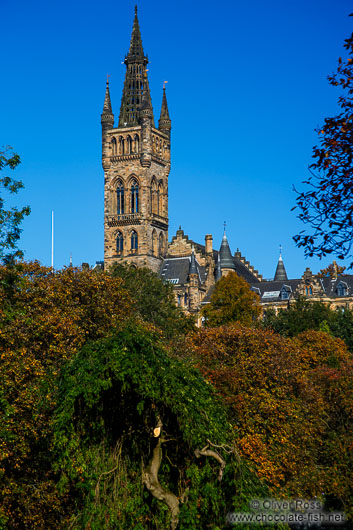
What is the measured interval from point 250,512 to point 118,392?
550cm

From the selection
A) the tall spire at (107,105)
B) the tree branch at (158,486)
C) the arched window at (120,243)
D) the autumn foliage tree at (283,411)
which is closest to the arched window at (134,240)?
the arched window at (120,243)

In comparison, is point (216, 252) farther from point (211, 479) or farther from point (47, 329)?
point (211, 479)

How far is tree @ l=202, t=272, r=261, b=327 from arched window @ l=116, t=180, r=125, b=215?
3042 cm

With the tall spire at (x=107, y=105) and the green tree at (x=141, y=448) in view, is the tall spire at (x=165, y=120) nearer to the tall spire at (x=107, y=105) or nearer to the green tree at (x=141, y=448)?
the tall spire at (x=107, y=105)

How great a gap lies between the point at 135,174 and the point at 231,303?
1467 inches

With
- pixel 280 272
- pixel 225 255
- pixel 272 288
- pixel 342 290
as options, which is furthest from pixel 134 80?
pixel 342 290

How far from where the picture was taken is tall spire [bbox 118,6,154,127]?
477ft

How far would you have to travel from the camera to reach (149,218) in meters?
139

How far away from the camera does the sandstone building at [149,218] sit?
13812cm

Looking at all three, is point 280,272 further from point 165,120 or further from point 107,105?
point 107,105

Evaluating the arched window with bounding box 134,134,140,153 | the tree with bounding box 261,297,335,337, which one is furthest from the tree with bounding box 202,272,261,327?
the arched window with bounding box 134,134,140,153

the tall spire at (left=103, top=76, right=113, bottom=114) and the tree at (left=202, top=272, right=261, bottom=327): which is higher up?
the tall spire at (left=103, top=76, right=113, bottom=114)

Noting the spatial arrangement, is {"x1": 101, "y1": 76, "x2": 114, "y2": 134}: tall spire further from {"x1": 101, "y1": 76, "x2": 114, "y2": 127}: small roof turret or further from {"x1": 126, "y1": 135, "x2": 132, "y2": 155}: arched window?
{"x1": 126, "y1": 135, "x2": 132, "y2": 155}: arched window

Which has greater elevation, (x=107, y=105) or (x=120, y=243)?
(x=107, y=105)
